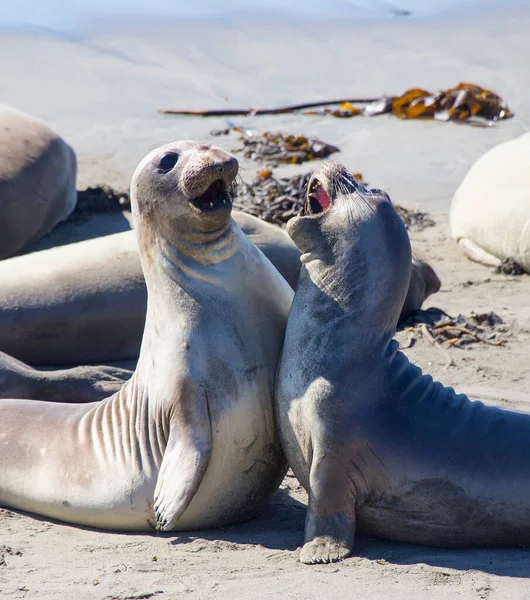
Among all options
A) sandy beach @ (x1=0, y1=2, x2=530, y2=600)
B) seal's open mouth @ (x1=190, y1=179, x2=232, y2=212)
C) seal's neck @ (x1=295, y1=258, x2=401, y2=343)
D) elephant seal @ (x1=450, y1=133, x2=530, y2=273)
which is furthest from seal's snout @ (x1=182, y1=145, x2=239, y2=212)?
elephant seal @ (x1=450, y1=133, x2=530, y2=273)

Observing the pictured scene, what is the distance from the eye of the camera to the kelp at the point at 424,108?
13.0 metres

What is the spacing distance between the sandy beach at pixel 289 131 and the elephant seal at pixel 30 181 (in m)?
1.42

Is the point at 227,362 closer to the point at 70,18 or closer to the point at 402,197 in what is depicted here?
the point at 402,197

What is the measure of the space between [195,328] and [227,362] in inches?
7.6

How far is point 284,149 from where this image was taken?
38.3ft

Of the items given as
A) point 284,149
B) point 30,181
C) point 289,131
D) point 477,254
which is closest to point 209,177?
point 30,181

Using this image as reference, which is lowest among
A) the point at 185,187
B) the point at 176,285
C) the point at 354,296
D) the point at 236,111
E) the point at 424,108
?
the point at 236,111

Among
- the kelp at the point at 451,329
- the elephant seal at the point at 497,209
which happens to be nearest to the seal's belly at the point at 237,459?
the kelp at the point at 451,329

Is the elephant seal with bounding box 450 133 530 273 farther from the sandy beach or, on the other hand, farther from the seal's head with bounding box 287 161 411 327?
the seal's head with bounding box 287 161 411 327

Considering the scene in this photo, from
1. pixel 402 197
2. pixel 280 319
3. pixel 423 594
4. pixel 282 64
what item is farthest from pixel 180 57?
pixel 423 594

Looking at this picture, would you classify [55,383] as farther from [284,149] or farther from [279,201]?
[284,149]

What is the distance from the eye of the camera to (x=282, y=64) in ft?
52.3

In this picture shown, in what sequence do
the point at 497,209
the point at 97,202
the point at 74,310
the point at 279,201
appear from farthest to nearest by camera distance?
the point at 97,202 → the point at 279,201 → the point at 497,209 → the point at 74,310

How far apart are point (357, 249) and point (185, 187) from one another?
29.8 inches
